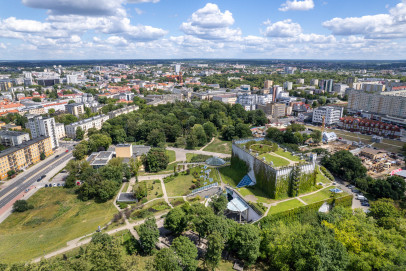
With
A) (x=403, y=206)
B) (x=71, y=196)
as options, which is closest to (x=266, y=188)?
(x=403, y=206)

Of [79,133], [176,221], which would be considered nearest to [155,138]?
[79,133]

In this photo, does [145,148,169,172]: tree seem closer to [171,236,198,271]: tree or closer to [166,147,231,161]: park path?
[166,147,231,161]: park path

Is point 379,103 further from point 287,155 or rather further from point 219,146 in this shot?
point 287,155

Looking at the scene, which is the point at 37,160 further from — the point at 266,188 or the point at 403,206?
the point at 403,206

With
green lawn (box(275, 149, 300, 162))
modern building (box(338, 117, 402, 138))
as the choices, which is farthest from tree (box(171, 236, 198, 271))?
modern building (box(338, 117, 402, 138))

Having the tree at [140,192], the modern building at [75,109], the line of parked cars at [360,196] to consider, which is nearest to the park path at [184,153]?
the tree at [140,192]
